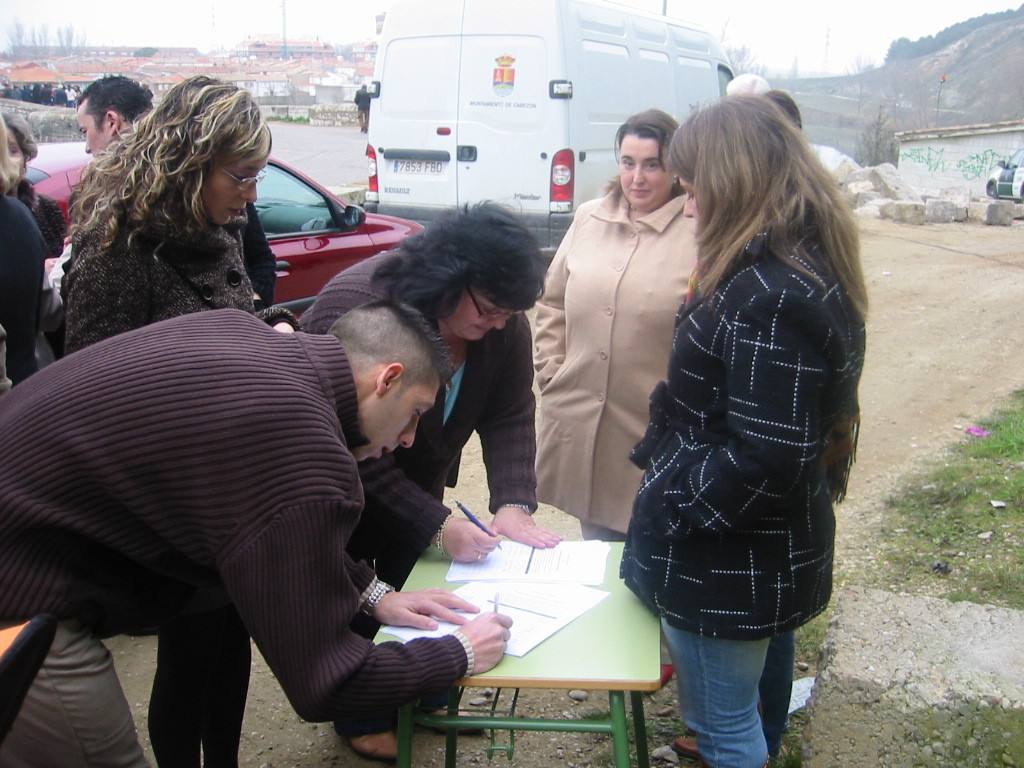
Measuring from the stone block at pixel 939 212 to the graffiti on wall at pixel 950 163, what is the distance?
37.4 feet

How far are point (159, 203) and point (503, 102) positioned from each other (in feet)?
18.9

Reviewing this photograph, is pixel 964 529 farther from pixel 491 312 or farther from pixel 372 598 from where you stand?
pixel 372 598

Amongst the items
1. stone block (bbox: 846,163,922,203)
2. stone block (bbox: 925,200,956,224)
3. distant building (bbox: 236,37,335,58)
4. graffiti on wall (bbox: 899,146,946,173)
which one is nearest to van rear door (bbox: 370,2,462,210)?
stone block (bbox: 925,200,956,224)

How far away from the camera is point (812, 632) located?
11.4 ft

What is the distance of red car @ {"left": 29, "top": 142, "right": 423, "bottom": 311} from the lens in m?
5.82

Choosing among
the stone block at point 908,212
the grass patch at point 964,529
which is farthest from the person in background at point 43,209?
the stone block at point 908,212

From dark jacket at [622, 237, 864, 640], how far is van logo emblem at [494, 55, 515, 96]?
20.6ft

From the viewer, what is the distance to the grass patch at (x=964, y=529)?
12.1 ft

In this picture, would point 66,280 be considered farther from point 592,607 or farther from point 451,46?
point 451,46

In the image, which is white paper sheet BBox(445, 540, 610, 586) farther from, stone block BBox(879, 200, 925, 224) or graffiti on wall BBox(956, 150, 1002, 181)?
graffiti on wall BBox(956, 150, 1002, 181)

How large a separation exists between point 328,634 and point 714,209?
105 centimetres

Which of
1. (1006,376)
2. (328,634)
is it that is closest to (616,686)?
(328,634)

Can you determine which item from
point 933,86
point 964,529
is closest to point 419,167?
point 964,529

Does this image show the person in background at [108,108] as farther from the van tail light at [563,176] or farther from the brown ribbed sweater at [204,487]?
the van tail light at [563,176]
